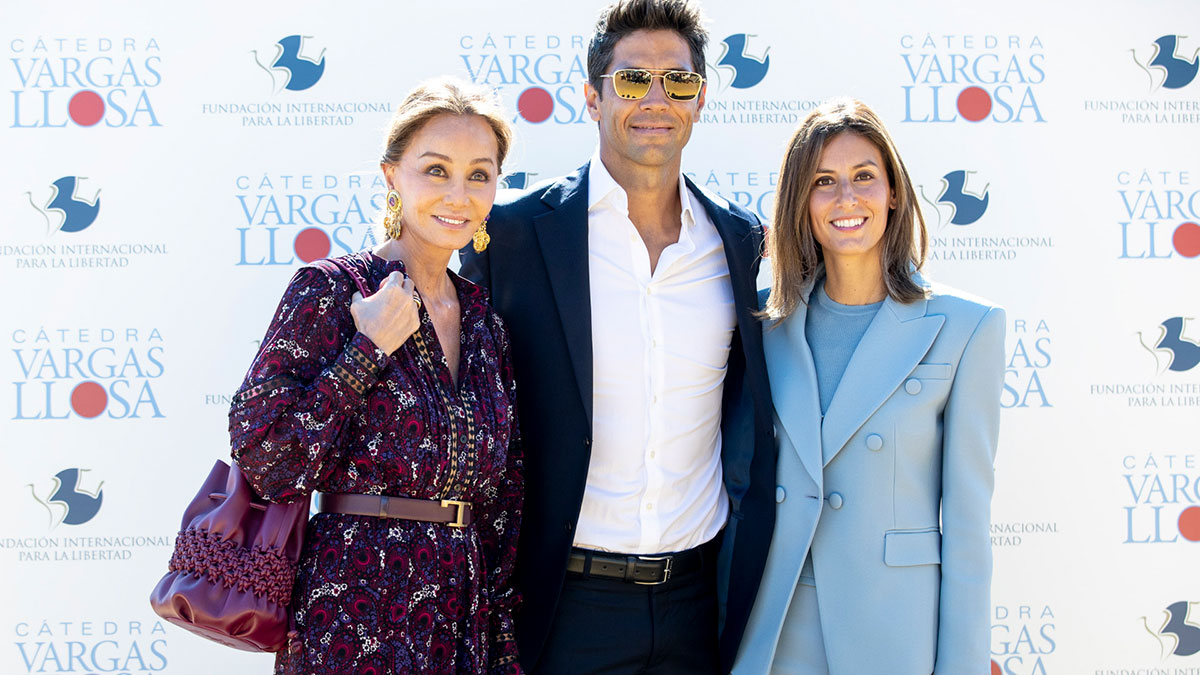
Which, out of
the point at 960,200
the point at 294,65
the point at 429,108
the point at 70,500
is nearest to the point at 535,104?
the point at 294,65

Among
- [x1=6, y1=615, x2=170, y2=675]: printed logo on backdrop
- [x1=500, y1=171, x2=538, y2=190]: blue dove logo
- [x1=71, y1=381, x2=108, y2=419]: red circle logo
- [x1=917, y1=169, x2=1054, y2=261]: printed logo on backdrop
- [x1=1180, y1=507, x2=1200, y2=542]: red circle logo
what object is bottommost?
[x1=6, y1=615, x2=170, y2=675]: printed logo on backdrop

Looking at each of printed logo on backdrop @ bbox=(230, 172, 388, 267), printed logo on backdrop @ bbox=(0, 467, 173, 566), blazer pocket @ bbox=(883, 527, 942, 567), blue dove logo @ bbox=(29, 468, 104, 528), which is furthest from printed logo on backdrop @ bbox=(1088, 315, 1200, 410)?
blue dove logo @ bbox=(29, 468, 104, 528)

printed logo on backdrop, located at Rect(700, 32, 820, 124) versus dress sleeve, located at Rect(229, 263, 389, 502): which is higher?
printed logo on backdrop, located at Rect(700, 32, 820, 124)

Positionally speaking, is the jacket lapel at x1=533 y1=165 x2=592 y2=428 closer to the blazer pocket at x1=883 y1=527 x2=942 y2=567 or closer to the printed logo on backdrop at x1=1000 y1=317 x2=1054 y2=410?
the blazer pocket at x1=883 y1=527 x2=942 y2=567

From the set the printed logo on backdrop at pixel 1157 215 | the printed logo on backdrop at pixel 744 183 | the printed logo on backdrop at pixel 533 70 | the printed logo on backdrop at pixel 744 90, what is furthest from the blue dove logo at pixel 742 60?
the printed logo on backdrop at pixel 1157 215

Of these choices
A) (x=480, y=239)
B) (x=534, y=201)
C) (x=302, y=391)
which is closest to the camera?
(x=302, y=391)

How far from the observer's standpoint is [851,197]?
7.75 feet

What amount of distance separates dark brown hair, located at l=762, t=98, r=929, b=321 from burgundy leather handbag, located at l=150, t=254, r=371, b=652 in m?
1.40

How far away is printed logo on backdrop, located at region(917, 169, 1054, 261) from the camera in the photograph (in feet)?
11.7

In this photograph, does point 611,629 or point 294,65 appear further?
point 294,65

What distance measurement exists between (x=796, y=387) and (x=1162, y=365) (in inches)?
79.7

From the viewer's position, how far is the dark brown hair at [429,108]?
2158mm

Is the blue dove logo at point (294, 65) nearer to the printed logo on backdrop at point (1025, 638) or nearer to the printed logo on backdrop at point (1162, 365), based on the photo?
the printed logo on backdrop at point (1162, 365)

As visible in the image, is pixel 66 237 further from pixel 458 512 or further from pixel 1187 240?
pixel 1187 240
